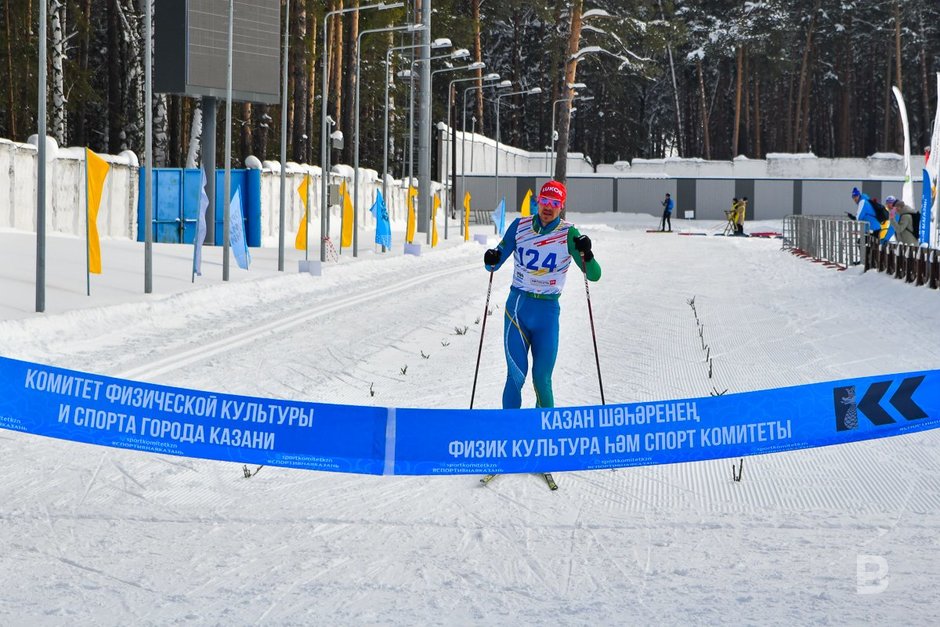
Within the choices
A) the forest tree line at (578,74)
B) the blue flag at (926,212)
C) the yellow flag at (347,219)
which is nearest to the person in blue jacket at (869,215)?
the blue flag at (926,212)

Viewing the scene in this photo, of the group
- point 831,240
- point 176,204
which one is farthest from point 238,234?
point 831,240

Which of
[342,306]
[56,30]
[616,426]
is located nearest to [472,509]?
[616,426]

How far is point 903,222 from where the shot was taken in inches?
958

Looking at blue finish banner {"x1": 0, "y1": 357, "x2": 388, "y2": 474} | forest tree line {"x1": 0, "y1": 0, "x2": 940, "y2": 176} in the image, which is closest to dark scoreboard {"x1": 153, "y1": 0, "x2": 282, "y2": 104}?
forest tree line {"x1": 0, "y1": 0, "x2": 940, "y2": 176}

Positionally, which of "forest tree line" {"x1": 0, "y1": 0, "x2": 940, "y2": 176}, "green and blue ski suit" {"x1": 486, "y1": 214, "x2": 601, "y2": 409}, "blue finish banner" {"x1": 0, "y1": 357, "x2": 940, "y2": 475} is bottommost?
"blue finish banner" {"x1": 0, "y1": 357, "x2": 940, "y2": 475}

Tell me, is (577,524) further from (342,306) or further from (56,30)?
(56,30)

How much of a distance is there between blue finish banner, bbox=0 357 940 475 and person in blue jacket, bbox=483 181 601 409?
61.8 inches

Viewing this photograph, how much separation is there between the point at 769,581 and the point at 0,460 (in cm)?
507

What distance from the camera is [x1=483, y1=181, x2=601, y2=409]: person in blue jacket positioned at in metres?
8.27

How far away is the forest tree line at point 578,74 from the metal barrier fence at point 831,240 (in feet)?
58.8

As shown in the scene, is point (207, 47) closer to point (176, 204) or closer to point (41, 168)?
point (176, 204)

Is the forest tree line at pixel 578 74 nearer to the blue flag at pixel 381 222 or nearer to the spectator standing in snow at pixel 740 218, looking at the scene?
the blue flag at pixel 381 222

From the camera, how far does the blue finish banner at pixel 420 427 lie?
6.48 meters

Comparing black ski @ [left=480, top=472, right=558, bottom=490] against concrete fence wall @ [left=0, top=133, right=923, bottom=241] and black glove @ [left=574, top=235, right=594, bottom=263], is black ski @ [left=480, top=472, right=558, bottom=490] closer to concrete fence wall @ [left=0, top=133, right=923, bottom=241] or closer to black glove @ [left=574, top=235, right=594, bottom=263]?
black glove @ [left=574, top=235, right=594, bottom=263]
